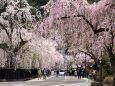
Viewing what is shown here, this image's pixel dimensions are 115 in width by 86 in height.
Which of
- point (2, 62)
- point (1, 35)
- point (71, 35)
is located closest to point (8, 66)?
point (2, 62)

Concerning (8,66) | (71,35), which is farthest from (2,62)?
(71,35)

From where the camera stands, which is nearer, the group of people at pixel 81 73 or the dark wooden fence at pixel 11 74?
the dark wooden fence at pixel 11 74

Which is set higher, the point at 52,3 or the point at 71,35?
the point at 52,3

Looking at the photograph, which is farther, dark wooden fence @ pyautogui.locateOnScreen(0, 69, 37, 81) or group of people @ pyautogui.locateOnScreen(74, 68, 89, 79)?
group of people @ pyautogui.locateOnScreen(74, 68, 89, 79)

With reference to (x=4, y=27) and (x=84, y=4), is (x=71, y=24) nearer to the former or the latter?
(x=84, y=4)

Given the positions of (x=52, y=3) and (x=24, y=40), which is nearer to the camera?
(x=52, y=3)

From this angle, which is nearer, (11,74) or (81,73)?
(11,74)

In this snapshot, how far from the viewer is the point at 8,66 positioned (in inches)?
1911

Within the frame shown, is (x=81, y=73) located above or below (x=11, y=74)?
above

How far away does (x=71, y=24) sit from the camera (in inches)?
835

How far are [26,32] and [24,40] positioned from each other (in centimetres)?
111

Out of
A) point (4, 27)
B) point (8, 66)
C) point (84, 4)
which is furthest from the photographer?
point (8, 66)

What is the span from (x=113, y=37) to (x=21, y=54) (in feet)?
95.7

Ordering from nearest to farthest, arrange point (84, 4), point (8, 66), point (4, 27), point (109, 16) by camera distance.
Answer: point (109, 16) < point (84, 4) < point (4, 27) < point (8, 66)
